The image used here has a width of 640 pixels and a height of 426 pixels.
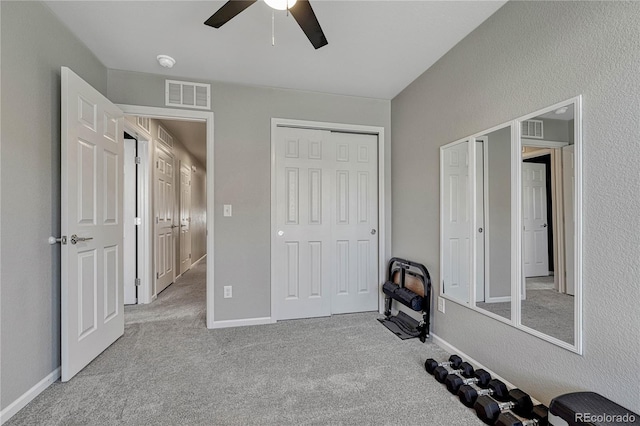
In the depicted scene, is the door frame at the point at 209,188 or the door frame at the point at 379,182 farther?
the door frame at the point at 379,182

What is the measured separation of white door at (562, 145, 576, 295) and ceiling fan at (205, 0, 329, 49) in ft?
4.80

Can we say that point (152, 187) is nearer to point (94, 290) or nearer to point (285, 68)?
point (94, 290)

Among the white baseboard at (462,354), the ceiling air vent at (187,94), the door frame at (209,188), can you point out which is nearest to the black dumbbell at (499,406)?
the white baseboard at (462,354)

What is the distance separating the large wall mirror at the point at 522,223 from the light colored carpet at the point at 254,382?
663 mm

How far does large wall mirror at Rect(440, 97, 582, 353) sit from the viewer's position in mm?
1482

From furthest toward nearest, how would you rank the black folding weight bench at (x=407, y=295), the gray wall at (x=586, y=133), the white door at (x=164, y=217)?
the white door at (x=164, y=217)
the black folding weight bench at (x=407, y=295)
the gray wall at (x=586, y=133)

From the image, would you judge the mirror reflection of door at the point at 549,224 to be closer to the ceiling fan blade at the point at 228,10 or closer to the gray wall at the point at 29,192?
the ceiling fan blade at the point at 228,10

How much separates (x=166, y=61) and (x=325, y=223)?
81.2 inches

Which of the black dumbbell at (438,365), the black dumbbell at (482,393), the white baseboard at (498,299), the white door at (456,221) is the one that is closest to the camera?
the black dumbbell at (482,393)

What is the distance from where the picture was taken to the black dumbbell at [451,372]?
1854mm

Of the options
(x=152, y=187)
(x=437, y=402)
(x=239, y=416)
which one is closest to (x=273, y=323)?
(x=239, y=416)

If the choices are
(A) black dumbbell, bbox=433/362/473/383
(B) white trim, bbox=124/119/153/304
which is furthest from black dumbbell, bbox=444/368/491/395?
(B) white trim, bbox=124/119/153/304

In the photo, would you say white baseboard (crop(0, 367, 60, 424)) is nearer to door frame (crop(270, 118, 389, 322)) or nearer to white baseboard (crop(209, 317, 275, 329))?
white baseboard (crop(209, 317, 275, 329))

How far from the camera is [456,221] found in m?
2.31
